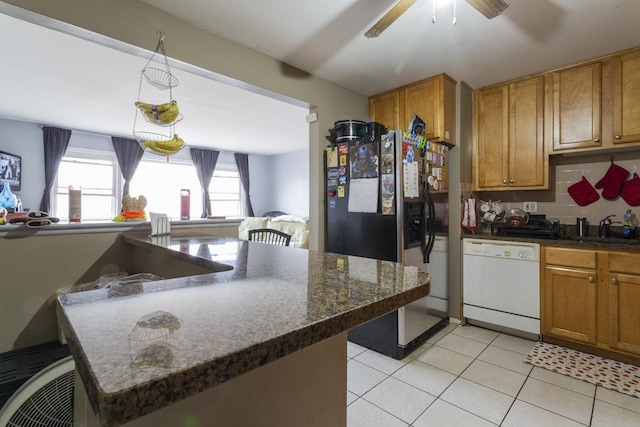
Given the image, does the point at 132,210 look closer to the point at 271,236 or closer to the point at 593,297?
the point at 271,236

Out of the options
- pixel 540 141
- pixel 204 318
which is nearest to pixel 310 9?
pixel 204 318

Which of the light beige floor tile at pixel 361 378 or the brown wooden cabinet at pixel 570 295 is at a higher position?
the brown wooden cabinet at pixel 570 295

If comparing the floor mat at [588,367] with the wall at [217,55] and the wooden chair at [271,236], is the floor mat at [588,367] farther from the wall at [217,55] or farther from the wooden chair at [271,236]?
the wooden chair at [271,236]

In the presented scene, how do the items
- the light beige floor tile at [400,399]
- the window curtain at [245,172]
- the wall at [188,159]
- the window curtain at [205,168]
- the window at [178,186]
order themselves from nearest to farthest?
1. the light beige floor tile at [400,399]
2. the wall at [188,159]
3. the window at [178,186]
4. the window curtain at [205,168]
5. the window curtain at [245,172]

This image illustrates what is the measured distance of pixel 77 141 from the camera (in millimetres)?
5441

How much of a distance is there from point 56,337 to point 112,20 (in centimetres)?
193

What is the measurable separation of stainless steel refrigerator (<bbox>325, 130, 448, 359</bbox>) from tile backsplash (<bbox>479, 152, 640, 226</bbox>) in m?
1.09

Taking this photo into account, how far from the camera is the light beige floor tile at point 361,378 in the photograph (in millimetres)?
1983

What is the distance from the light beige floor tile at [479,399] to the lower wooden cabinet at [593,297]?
1047 millimetres

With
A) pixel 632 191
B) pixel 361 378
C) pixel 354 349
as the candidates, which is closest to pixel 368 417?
pixel 361 378

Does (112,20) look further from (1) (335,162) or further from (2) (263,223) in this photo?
(2) (263,223)

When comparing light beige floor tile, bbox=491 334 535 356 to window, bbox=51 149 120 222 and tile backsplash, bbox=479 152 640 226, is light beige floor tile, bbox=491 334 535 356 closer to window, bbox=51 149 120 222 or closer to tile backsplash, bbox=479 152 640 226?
tile backsplash, bbox=479 152 640 226

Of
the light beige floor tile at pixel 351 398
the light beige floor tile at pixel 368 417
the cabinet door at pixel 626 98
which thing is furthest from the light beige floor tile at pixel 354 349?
the cabinet door at pixel 626 98

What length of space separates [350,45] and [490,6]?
3.34 feet
